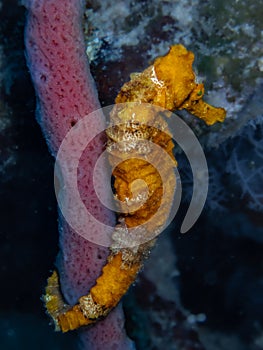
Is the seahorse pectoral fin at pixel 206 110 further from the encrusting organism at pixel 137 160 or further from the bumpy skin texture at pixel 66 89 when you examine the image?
the bumpy skin texture at pixel 66 89

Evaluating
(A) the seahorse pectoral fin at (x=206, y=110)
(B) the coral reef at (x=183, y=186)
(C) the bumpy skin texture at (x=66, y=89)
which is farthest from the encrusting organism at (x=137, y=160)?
(B) the coral reef at (x=183, y=186)

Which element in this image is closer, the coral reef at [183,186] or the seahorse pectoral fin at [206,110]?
the seahorse pectoral fin at [206,110]

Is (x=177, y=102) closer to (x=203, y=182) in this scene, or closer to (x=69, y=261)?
(x=203, y=182)

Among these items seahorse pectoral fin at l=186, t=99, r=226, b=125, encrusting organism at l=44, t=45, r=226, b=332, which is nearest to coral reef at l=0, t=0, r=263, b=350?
encrusting organism at l=44, t=45, r=226, b=332

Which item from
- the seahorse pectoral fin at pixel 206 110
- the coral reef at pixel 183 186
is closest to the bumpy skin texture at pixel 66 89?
the coral reef at pixel 183 186

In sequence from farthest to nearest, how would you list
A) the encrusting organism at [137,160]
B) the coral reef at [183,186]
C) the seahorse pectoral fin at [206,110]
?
the coral reef at [183,186], the seahorse pectoral fin at [206,110], the encrusting organism at [137,160]

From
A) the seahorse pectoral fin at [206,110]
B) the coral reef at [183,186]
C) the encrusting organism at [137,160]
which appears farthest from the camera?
the coral reef at [183,186]
